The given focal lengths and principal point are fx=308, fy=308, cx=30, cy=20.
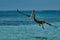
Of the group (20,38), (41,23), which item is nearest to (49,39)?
(20,38)

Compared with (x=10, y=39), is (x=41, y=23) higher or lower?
higher

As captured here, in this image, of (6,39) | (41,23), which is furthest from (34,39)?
(41,23)

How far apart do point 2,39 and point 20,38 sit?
1.26m

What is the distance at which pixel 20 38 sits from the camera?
59.3 ft

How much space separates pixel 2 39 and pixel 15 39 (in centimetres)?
81

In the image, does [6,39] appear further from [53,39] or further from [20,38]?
[53,39]

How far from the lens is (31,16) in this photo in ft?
25.9

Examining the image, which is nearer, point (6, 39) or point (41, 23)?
point (41, 23)

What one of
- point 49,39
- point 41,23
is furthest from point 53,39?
point 41,23

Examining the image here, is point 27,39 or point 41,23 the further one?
point 27,39

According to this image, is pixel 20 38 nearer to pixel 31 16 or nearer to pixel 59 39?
pixel 59 39

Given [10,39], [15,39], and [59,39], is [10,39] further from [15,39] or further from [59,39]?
[59,39]

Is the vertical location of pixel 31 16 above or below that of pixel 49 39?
above

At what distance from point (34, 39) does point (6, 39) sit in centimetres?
159
